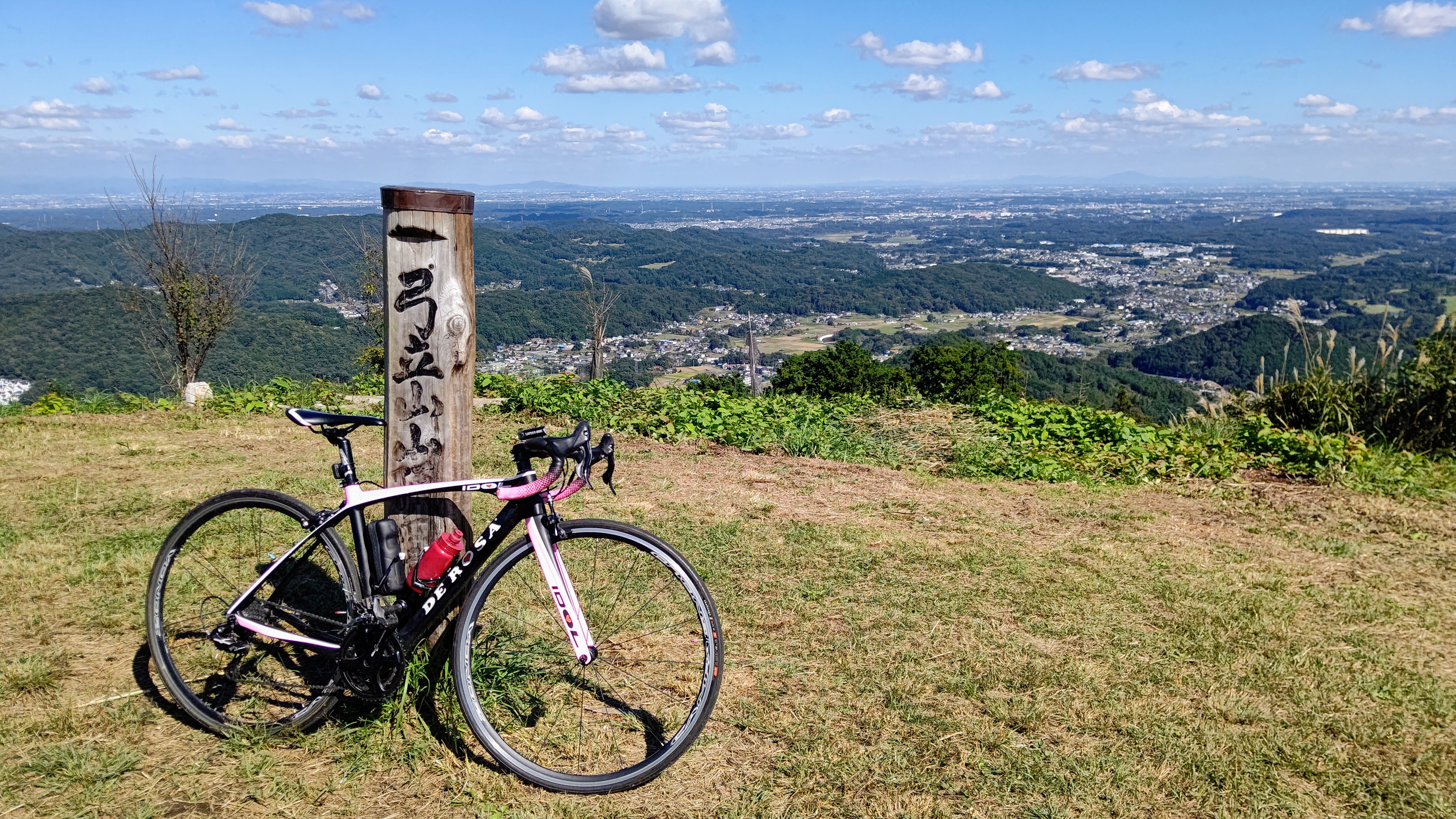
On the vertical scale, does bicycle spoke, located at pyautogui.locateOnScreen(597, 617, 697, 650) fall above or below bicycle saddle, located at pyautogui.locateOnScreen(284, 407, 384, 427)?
below

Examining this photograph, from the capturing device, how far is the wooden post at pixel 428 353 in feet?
9.70

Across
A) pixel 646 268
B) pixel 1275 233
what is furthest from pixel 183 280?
pixel 1275 233

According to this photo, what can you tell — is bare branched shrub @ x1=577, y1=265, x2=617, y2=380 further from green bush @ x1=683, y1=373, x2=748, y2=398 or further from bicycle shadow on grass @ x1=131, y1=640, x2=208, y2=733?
bicycle shadow on grass @ x1=131, y1=640, x2=208, y2=733

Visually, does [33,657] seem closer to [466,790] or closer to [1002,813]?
[466,790]

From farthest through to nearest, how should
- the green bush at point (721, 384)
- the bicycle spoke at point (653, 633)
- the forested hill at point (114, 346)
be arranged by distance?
the forested hill at point (114, 346) < the green bush at point (721, 384) < the bicycle spoke at point (653, 633)

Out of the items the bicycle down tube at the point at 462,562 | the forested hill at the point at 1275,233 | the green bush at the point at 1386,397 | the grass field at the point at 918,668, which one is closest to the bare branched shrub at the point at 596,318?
the green bush at the point at 1386,397

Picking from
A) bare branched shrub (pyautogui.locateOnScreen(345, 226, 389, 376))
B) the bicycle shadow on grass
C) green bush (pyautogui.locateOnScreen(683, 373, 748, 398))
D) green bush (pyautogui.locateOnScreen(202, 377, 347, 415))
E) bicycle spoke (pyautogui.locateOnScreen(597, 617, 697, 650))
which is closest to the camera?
the bicycle shadow on grass

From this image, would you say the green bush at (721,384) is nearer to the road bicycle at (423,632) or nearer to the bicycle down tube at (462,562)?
the road bicycle at (423,632)

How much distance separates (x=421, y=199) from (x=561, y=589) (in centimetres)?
139

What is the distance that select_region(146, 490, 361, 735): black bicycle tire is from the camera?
2.94 m

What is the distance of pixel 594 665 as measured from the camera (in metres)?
3.62

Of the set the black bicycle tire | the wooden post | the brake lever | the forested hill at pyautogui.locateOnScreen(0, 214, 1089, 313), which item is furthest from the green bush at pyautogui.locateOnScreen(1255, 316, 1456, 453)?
the forested hill at pyautogui.locateOnScreen(0, 214, 1089, 313)

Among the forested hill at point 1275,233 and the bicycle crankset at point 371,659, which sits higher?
the forested hill at point 1275,233

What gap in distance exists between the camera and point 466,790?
9.23ft
